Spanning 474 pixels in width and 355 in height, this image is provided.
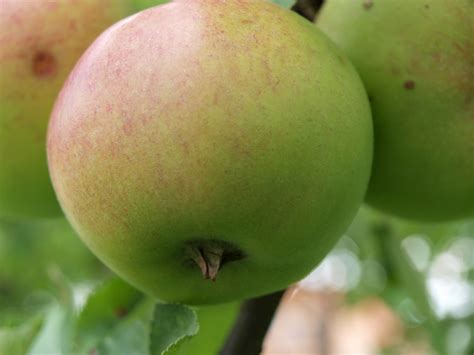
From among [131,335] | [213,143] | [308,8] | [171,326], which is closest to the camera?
A: [213,143]

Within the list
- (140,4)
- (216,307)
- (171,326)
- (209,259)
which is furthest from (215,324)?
(140,4)

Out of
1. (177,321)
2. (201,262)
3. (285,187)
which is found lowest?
(177,321)

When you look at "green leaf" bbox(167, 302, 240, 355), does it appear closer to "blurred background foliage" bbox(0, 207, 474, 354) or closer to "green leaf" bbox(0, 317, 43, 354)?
"blurred background foliage" bbox(0, 207, 474, 354)

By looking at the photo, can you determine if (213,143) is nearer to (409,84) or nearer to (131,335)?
(409,84)

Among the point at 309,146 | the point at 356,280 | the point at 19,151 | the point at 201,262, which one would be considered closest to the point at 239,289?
the point at 201,262

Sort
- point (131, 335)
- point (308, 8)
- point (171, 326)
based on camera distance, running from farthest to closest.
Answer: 1. point (131, 335)
2. point (308, 8)
3. point (171, 326)

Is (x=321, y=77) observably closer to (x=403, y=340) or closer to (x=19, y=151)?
(x=19, y=151)

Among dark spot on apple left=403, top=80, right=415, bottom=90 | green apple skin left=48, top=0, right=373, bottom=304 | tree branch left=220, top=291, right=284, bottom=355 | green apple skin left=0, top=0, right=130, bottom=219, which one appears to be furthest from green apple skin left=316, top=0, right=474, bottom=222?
green apple skin left=0, top=0, right=130, bottom=219
